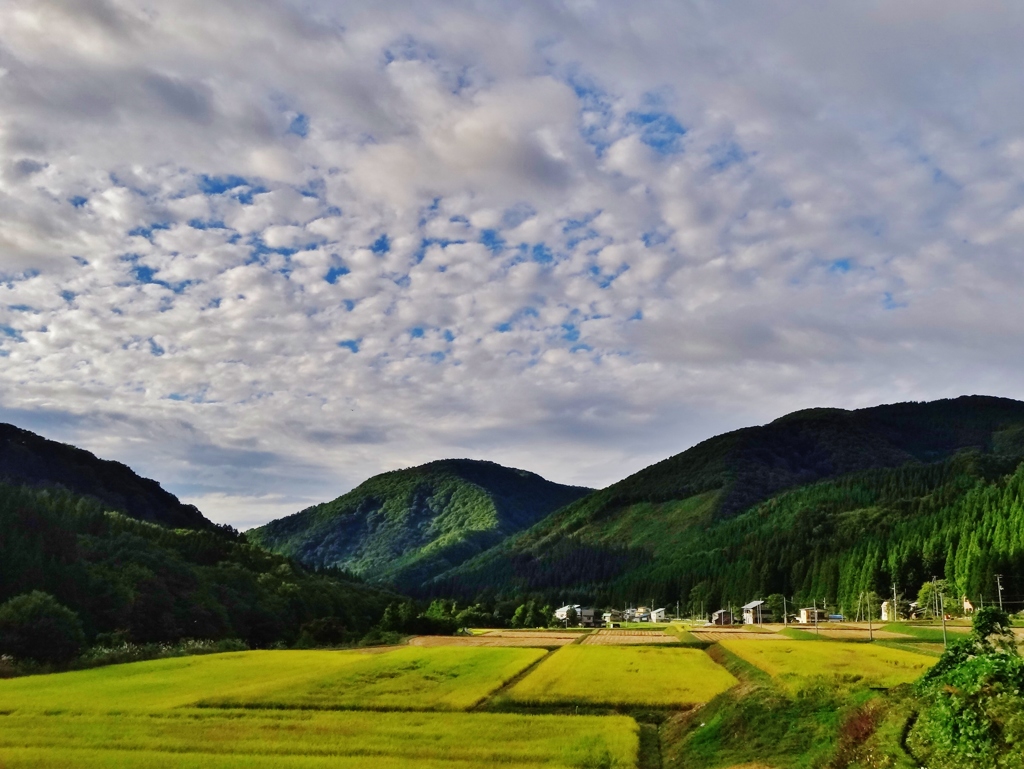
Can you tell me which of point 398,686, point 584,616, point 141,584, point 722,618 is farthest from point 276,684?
point 584,616

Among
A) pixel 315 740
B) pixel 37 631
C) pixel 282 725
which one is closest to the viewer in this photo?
pixel 315 740

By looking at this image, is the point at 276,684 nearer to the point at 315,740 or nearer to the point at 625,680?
the point at 315,740

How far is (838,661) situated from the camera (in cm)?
5244

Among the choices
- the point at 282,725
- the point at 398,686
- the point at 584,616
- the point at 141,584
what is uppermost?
the point at 141,584

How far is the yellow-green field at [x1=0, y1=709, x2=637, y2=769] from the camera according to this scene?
26.5 meters

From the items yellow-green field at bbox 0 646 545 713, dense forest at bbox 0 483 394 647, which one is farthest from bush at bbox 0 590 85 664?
dense forest at bbox 0 483 394 647

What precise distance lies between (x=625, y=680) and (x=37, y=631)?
49.6m

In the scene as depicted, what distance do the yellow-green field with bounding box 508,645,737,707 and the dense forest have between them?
51561mm

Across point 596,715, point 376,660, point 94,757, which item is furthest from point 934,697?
point 376,660

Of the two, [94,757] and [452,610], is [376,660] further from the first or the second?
[452,610]

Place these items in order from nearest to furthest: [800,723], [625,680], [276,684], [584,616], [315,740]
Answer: [315,740] < [800,723] < [276,684] < [625,680] < [584,616]

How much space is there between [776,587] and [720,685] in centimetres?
14062

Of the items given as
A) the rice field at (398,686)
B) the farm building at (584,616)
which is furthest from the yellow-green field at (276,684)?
the farm building at (584,616)

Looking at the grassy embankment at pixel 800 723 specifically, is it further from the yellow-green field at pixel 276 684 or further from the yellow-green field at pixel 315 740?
the yellow-green field at pixel 276 684
